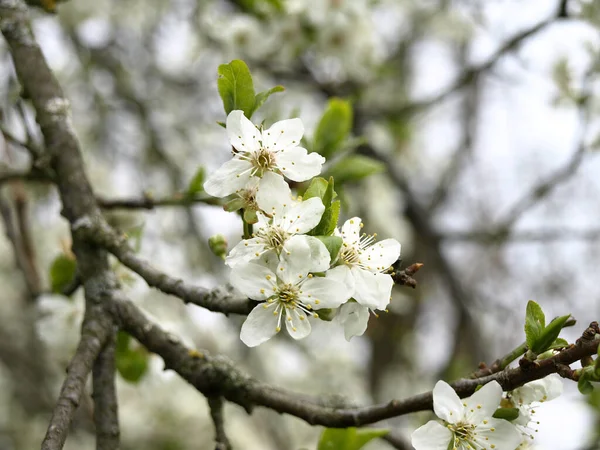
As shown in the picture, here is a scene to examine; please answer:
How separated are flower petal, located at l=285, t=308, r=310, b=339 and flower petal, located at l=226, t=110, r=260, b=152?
27 cm

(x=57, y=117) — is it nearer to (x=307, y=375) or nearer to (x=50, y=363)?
(x=50, y=363)

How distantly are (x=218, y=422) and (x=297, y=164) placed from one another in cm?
53

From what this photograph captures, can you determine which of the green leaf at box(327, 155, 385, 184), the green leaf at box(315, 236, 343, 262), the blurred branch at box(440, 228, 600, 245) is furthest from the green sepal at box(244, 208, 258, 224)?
the blurred branch at box(440, 228, 600, 245)

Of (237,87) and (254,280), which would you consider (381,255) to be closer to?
(254,280)

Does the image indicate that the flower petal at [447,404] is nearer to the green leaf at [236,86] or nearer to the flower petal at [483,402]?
the flower petal at [483,402]

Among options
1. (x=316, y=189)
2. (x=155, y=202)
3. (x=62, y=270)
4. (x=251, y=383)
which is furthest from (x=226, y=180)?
(x=62, y=270)

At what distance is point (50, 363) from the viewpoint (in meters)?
3.97

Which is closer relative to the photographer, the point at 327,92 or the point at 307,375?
the point at 327,92

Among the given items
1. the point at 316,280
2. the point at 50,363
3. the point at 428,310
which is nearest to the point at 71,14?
the point at 50,363

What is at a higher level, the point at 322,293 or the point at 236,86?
the point at 236,86

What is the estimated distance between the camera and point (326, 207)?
1000 mm

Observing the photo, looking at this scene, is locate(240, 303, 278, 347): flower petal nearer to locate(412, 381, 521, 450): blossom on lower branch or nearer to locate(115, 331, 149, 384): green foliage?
locate(412, 381, 521, 450): blossom on lower branch

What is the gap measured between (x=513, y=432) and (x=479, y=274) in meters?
6.35

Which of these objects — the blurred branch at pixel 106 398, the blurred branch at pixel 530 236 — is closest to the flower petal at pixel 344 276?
the blurred branch at pixel 106 398
